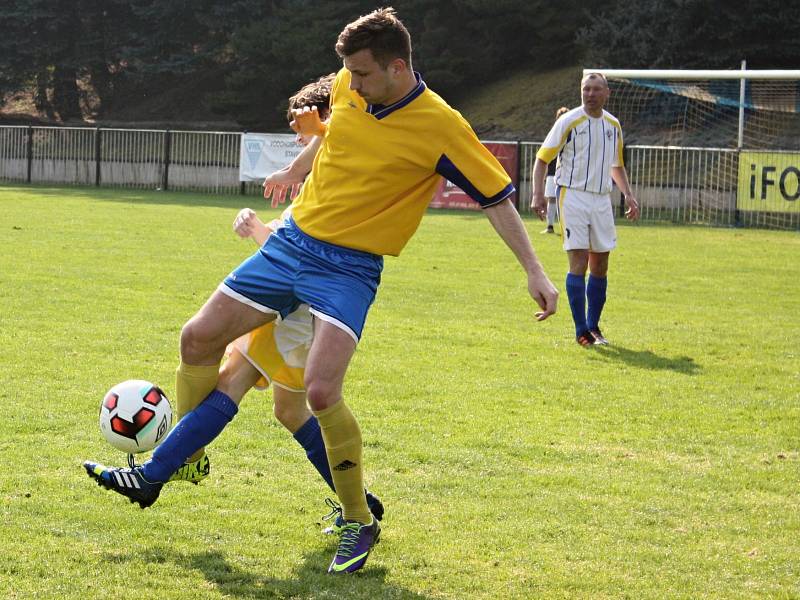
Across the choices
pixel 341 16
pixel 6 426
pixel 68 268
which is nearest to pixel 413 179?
pixel 6 426

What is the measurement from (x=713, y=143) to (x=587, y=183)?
23371 mm

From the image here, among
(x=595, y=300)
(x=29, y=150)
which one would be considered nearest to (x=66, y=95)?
(x=29, y=150)

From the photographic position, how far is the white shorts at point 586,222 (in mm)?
10391

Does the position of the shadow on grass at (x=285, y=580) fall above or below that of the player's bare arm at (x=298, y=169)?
below

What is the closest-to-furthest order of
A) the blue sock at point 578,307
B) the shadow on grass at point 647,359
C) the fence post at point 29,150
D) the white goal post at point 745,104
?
the shadow on grass at point 647,359, the blue sock at point 578,307, the white goal post at point 745,104, the fence post at point 29,150

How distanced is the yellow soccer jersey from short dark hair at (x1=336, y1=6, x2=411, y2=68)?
19 centimetres

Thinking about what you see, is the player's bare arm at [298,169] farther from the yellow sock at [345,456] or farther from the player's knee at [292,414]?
the yellow sock at [345,456]

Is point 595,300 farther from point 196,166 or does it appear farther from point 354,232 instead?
point 196,166

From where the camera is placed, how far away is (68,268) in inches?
535

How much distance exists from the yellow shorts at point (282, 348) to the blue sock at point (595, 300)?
5737 millimetres


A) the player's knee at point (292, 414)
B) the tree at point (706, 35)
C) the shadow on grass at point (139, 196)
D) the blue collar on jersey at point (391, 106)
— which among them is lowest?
the shadow on grass at point (139, 196)

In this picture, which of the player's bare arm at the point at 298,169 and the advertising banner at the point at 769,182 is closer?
the player's bare arm at the point at 298,169

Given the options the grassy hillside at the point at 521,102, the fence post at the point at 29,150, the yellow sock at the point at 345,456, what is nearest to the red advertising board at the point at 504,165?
the grassy hillside at the point at 521,102

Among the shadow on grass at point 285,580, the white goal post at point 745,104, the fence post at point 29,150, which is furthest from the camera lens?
the fence post at point 29,150
